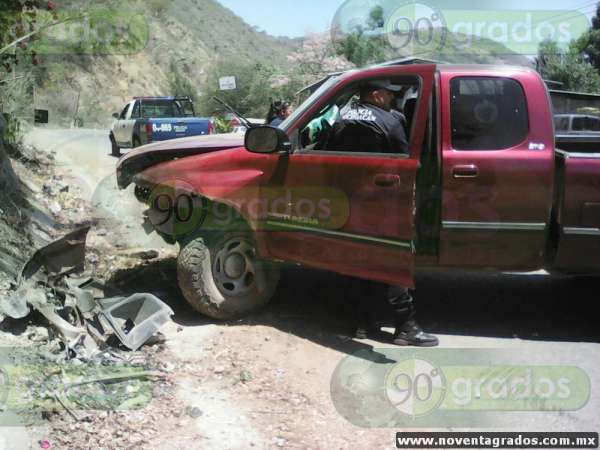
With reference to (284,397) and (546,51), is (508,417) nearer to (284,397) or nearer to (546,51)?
(284,397)

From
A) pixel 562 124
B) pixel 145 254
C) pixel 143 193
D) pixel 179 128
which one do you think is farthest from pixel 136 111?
pixel 562 124

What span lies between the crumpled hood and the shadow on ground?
104 cm

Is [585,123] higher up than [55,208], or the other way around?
[585,123]

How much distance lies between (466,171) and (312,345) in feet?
5.46

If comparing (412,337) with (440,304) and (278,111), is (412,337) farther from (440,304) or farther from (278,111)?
(278,111)

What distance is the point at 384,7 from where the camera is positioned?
25078 mm

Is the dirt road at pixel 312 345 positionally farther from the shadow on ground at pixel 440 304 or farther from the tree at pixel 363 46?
the tree at pixel 363 46

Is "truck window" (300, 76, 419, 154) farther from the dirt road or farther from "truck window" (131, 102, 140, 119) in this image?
"truck window" (131, 102, 140, 119)

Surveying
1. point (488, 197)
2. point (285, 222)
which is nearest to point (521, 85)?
point (488, 197)

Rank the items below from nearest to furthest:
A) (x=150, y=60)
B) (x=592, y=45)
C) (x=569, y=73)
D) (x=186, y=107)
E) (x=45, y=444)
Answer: (x=45, y=444) < (x=186, y=107) < (x=569, y=73) < (x=592, y=45) < (x=150, y=60)

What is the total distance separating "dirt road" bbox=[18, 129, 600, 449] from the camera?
3756 millimetres

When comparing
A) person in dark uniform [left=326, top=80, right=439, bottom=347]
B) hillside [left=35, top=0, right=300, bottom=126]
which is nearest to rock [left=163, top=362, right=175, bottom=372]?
person in dark uniform [left=326, top=80, right=439, bottom=347]

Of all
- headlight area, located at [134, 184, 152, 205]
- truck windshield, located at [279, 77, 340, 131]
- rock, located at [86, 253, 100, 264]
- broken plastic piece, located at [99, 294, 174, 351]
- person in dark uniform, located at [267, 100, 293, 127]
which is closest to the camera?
broken plastic piece, located at [99, 294, 174, 351]

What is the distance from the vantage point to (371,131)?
480cm
